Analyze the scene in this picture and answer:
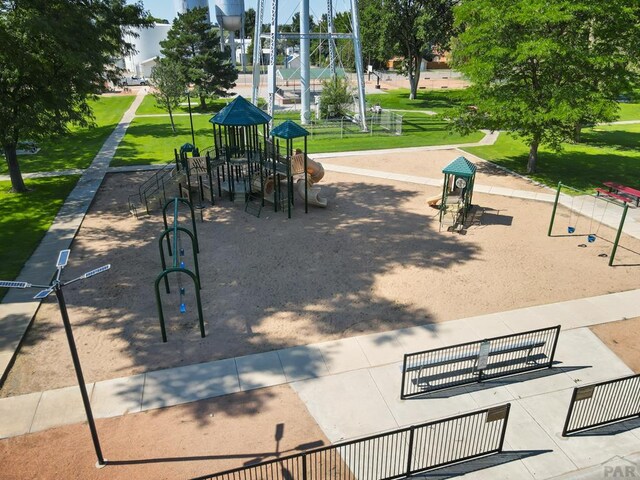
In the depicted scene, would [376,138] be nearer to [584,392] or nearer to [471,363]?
[471,363]

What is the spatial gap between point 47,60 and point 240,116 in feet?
27.3

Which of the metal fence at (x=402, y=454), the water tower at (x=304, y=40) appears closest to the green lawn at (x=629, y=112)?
the water tower at (x=304, y=40)

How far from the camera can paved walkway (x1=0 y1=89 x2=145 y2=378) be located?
1204 centimetres

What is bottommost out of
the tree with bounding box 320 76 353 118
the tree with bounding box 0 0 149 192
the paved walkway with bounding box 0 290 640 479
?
the paved walkway with bounding box 0 290 640 479

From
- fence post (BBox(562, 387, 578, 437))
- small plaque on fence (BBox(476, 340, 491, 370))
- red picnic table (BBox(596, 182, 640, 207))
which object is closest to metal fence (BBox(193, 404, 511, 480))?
fence post (BBox(562, 387, 578, 437))

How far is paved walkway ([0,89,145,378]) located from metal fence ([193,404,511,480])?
23.9 ft

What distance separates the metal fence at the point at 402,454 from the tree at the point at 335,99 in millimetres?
33250

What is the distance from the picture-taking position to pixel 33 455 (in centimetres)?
863

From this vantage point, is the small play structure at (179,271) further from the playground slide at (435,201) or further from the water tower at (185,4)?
the water tower at (185,4)

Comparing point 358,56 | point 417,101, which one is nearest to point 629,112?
point 417,101

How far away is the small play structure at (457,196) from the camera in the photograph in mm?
Answer: 18656

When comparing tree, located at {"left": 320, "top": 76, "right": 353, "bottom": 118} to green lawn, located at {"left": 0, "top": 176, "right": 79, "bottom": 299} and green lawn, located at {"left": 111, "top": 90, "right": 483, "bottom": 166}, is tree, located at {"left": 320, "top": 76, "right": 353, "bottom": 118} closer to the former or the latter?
green lawn, located at {"left": 111, "top": 90, "right": 483, "bottom": 166}

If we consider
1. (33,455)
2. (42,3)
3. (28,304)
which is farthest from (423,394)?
(42,3)

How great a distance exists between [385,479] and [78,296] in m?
10.5
